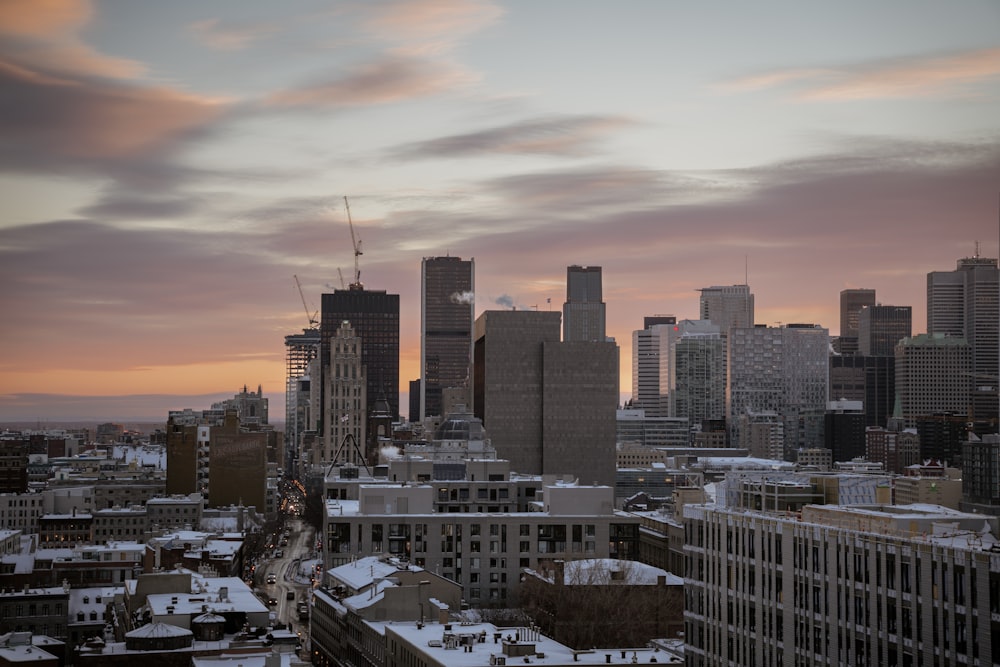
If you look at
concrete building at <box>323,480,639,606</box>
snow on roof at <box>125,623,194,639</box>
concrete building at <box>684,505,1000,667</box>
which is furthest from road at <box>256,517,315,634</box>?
concrete building at <box>684,505,1000,667</box>

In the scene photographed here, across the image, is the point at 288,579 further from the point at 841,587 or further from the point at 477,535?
the point at 841,587

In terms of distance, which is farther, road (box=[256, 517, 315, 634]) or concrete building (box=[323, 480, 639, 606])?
road (box=[256, 517, 315, 634])

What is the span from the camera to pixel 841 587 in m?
64.7

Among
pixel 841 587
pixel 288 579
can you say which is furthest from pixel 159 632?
pixel 288 579

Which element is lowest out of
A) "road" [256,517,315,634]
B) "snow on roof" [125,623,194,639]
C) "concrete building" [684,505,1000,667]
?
"road" [256,517,315,634]

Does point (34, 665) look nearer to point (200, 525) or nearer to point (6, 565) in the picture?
point (6, 565)

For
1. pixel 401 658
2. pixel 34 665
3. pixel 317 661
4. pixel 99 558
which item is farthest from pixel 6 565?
pixel 401 658

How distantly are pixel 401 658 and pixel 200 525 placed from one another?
343 feet

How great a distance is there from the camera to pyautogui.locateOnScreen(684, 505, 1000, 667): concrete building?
5738 cm

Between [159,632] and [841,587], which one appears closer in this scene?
[841,587]

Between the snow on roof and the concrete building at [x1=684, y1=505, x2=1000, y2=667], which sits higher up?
the concrete building at [x1=684, y1=505, x2=1000, y2=667]

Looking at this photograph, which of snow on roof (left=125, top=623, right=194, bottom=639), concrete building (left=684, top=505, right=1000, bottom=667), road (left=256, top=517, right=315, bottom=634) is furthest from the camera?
road (left=256, top=517, right=315, bottom=634)

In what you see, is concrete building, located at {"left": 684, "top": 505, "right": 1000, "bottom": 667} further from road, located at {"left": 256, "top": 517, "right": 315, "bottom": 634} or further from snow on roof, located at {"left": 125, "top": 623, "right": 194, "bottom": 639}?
road, located at {"left": 256, "top": 517, "right": 315, "bottom": 634}

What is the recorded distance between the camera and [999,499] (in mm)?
187375
